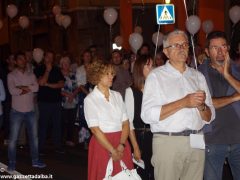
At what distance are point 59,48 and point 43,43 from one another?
10.1ft

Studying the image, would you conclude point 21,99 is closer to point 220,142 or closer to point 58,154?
point 58,154

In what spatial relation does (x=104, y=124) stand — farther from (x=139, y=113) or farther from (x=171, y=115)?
(x=171, y=115)

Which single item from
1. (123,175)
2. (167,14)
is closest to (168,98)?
(123,175)

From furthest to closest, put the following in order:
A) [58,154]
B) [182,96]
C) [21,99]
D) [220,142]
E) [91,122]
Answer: [58,154], [21,99], [91,122], [220,142], [182,96]

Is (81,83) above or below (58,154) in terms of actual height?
above

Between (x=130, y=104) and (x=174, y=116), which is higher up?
(x=174, y=116)

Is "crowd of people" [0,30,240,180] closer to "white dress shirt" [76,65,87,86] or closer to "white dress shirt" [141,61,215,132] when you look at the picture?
"white dress shirt" [141,61,215,132]

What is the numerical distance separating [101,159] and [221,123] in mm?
1309

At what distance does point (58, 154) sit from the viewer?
35.3ft

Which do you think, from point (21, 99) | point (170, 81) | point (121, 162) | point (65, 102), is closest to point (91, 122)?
point (121, 162)

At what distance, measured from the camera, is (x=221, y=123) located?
5.17 meters

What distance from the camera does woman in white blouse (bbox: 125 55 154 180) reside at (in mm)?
6297

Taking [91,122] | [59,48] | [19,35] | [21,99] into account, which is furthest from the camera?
[19,35]

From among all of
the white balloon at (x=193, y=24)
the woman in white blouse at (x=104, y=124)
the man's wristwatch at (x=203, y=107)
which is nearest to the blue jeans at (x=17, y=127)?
the woman in white blouse at (x=104, y=124)
